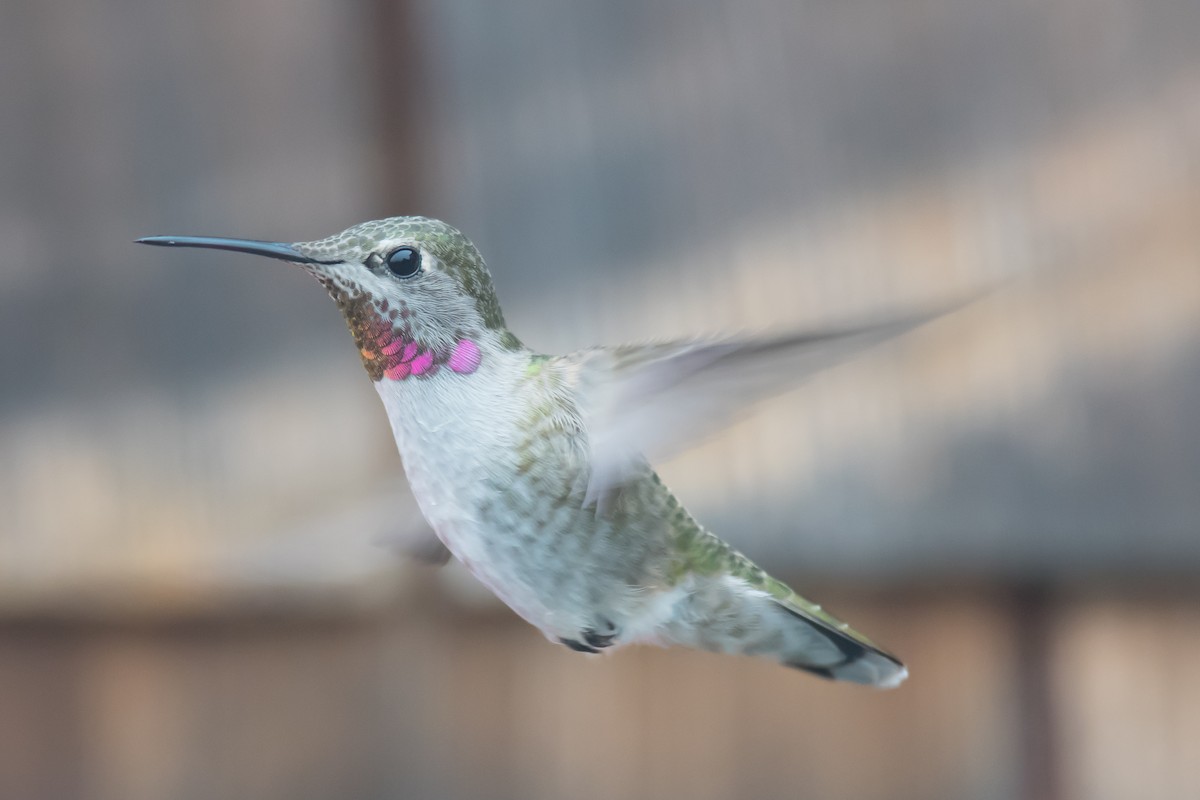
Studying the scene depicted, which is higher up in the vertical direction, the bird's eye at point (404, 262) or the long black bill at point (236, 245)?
the bird's eye at point (404, 262)

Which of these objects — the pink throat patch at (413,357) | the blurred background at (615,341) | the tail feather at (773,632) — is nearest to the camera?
the pink throat patch at (413,357)

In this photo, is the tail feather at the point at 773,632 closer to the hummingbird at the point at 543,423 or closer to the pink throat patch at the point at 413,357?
the hummingbird at the point at 543,423

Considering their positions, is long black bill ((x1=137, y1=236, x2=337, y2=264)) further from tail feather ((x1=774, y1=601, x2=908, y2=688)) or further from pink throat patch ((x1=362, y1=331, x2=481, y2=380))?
tail feather ((x1=774, y1=601, x2=908, y2=688))

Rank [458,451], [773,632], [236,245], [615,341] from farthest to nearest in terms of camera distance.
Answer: [615,341]
[773,632]
[458,451]
[236,245]

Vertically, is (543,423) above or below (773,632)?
above

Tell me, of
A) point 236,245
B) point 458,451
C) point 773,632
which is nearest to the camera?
point 236,245

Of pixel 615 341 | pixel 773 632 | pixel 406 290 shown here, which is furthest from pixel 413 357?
pixel 615 341

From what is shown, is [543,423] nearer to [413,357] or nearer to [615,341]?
[413,357]

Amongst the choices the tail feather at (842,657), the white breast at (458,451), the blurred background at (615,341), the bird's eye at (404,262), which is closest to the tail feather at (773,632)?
the tail feather at (842,657)
